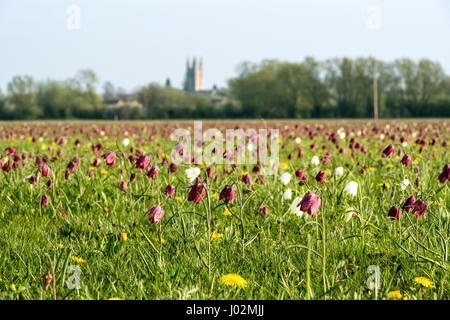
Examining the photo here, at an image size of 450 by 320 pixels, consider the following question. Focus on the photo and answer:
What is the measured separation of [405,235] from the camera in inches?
104

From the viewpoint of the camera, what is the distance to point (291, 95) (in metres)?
59.1

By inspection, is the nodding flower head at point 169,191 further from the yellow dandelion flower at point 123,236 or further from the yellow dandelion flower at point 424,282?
the yellow dandelion flower at point 424,282

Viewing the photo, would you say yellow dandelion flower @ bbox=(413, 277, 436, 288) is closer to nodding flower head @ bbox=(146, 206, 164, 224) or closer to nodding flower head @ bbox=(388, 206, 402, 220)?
nodding flower head @ bbox=(388, 206, 402, 220)

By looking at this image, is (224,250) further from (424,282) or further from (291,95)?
(291,95)

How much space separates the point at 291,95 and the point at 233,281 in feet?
192

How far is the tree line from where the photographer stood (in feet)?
178

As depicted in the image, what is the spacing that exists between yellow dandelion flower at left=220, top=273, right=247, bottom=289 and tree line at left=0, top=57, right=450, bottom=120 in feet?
167

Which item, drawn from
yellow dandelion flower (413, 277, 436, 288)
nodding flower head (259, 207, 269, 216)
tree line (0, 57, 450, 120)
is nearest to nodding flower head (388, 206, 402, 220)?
yellow dandelion flower (413, 277, 436, 288)

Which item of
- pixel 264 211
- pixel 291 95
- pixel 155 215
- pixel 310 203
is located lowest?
pixel 264 211

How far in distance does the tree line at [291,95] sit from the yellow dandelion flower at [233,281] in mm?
50779

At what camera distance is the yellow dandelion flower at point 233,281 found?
77.3 inches

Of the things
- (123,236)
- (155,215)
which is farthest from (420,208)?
(123,236)
